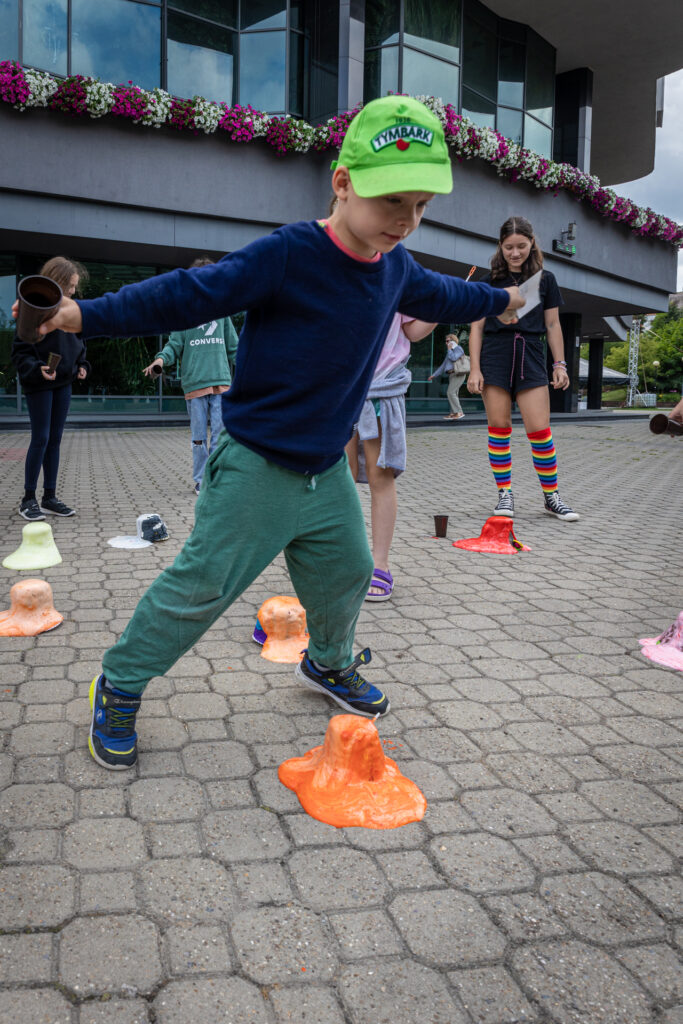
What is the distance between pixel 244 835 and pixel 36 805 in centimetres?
62

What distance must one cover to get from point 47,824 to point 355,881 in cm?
86

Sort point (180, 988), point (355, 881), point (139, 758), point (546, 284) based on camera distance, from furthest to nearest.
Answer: point (546, 284) → point (139, 758) → point (355, 881) → point (180, 988)

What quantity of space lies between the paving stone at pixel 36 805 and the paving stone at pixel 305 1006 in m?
0.87

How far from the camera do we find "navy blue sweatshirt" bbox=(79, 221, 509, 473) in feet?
6.80

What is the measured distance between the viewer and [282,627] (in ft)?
11.7

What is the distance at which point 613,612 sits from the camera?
4328 millimetres

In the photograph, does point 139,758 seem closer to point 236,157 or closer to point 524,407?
point 524,407

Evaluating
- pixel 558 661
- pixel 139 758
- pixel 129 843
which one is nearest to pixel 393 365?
pixel 558 661

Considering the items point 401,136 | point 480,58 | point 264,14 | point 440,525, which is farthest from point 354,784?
point 480,58

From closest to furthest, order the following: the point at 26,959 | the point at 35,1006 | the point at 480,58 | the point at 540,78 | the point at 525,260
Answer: the point at 35,1006 → the point at 26,959 → the point at 525,260 → the point at 480,58 → the point at 540,78

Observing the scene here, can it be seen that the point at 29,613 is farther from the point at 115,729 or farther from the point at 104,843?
the point at 104,843

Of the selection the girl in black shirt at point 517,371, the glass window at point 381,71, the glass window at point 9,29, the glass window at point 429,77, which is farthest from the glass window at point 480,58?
the girl in black shirt at point 517,371

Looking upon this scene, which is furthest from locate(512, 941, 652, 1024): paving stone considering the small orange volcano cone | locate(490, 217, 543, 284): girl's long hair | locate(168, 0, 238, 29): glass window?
locate(168, 0, 238, 29): glass window

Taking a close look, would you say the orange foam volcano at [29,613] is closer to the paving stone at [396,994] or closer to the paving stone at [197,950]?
the paving stone at [197,950]
